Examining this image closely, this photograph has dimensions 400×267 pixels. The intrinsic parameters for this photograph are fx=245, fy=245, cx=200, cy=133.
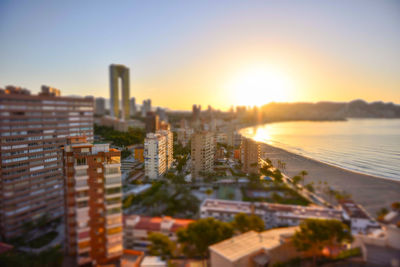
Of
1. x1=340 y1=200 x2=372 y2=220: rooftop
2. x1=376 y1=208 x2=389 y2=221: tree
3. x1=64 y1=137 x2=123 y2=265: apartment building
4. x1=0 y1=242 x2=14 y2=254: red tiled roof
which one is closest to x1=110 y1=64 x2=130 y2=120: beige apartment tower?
x1=0 y1=242 x2=14 y2=254: red tiled roof

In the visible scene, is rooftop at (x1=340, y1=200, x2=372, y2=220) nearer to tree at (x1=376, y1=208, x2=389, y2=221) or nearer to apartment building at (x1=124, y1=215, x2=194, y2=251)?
tree at (x1=376, y1=208, x2=389, y2=221)

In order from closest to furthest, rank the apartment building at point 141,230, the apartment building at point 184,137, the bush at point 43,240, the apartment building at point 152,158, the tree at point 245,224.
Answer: the apartment building at point 141,230 → the tree at point 245,224 → the bush at point 43,240 → the apartment building at point 152,158 → the apartment building at point 184,137

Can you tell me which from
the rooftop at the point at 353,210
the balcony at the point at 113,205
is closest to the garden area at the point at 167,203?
the balcony at the point at 113,205

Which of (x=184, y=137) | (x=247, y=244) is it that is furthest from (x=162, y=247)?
(x=184, y=137)

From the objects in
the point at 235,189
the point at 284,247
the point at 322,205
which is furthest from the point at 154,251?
the point at 322,205

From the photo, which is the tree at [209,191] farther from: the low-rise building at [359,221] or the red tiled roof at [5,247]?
the red tiled roof at [5,247]

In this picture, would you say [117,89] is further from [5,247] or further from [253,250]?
[253,250]
